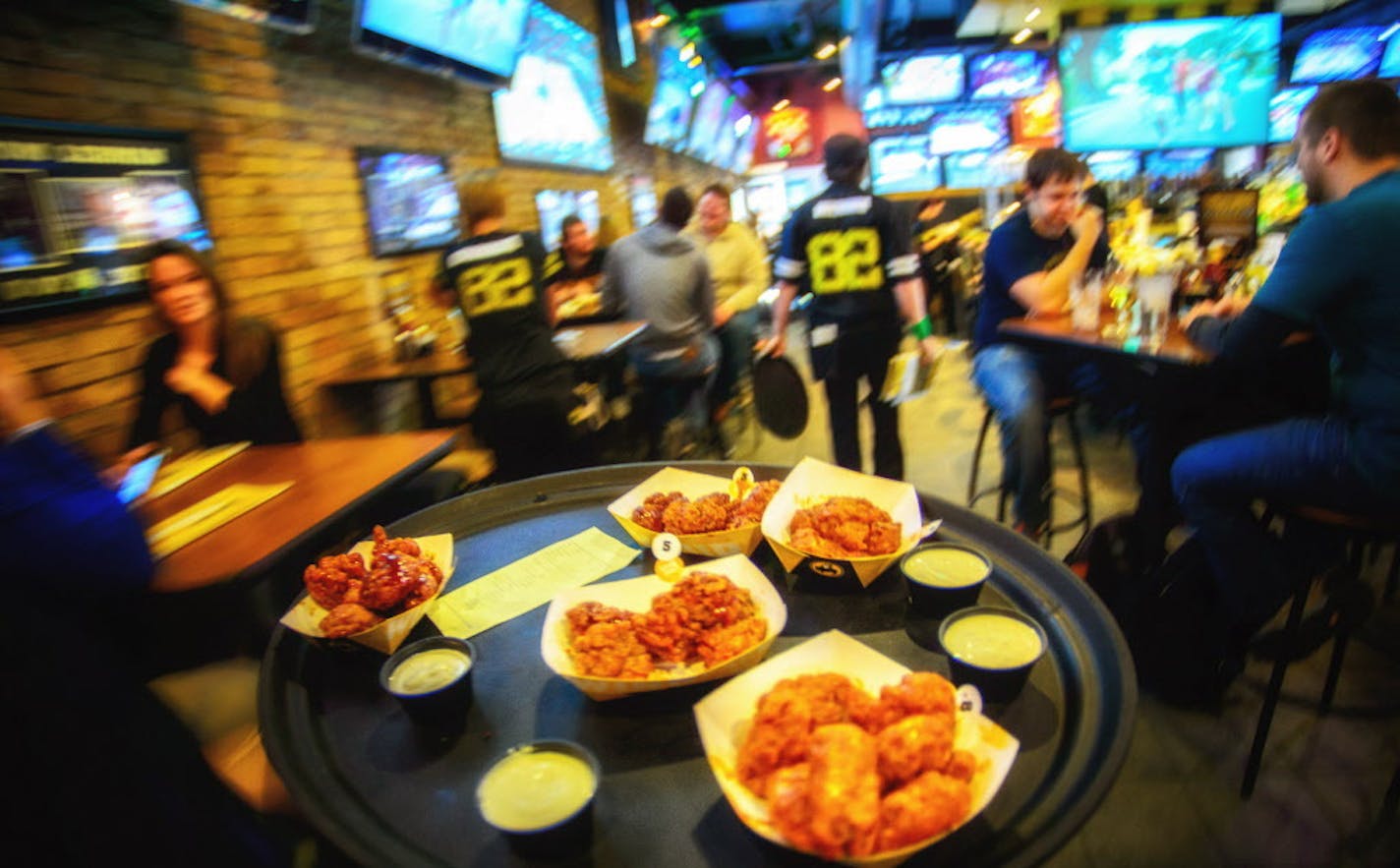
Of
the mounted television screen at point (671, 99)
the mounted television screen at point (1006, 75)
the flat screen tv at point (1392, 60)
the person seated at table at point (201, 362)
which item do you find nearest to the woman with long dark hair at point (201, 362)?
the person seated at table at point (201, 362)

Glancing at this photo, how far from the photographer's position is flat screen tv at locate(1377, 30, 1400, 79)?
8.79 m

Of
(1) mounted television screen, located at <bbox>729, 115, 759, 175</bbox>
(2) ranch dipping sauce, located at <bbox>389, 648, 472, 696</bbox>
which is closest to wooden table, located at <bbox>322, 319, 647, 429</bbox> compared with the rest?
(2) ranch dipping sauce, located at <bbox>389, 648, 472, 696</bbox>

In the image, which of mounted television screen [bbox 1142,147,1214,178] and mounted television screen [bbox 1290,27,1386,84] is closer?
mounted television screen [bbox 1290,27,1386,84]

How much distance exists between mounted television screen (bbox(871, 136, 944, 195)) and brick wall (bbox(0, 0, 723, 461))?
7461 millimetres

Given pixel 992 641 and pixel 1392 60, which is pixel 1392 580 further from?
pixel 1392 60

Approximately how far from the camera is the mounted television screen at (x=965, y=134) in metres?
11.4

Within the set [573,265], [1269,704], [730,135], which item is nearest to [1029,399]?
[1269,704]

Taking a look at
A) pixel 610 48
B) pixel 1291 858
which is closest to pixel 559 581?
pixel 1291 858

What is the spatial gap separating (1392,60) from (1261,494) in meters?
10.9

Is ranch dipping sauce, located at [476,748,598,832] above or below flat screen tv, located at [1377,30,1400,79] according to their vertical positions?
below

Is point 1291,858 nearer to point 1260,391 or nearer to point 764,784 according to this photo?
point 1260,391

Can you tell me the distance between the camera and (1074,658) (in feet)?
3.79

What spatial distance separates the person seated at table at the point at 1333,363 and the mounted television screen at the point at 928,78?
10.5 meters

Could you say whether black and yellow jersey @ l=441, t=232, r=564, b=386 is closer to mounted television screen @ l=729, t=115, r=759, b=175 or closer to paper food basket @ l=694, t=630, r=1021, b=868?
paper food basket @ l=694, t=630, r=1021, b=868
